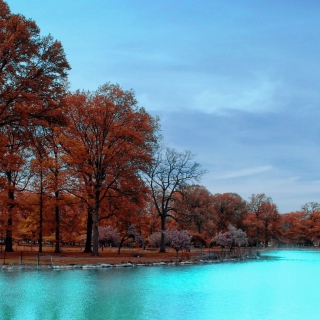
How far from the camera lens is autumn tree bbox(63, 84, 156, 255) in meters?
43.1

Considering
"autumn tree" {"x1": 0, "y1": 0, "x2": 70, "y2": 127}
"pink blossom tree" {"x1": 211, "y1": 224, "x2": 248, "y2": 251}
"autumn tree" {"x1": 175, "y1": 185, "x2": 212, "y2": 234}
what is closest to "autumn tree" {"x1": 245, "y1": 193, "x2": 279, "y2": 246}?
"autumn tree" {"x1": 175, "y1": 185, "x2": 212, "y2": 234}

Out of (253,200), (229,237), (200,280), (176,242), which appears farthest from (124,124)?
(253,200)

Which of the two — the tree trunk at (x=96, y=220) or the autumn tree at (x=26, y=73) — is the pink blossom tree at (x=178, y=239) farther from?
the autumn tree at (x=26, y=73)

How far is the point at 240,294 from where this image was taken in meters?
22.8

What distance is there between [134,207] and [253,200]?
68031 millimetres

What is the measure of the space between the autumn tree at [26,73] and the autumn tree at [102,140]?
1823 centimetres

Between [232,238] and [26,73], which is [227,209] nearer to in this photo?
[232,238]

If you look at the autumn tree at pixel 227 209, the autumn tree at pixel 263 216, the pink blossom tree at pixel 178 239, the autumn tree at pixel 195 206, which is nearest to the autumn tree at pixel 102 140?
the pink blossom tree at pixel 178 239

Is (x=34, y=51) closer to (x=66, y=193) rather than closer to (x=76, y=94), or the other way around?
(x=76, y=94)

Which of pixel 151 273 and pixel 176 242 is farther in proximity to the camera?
pixel 176 242

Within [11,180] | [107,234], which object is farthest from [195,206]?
[11,180]

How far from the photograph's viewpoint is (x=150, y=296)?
69.4 feet

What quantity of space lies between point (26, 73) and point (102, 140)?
20792 millimetres

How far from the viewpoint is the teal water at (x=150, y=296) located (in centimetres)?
1694
